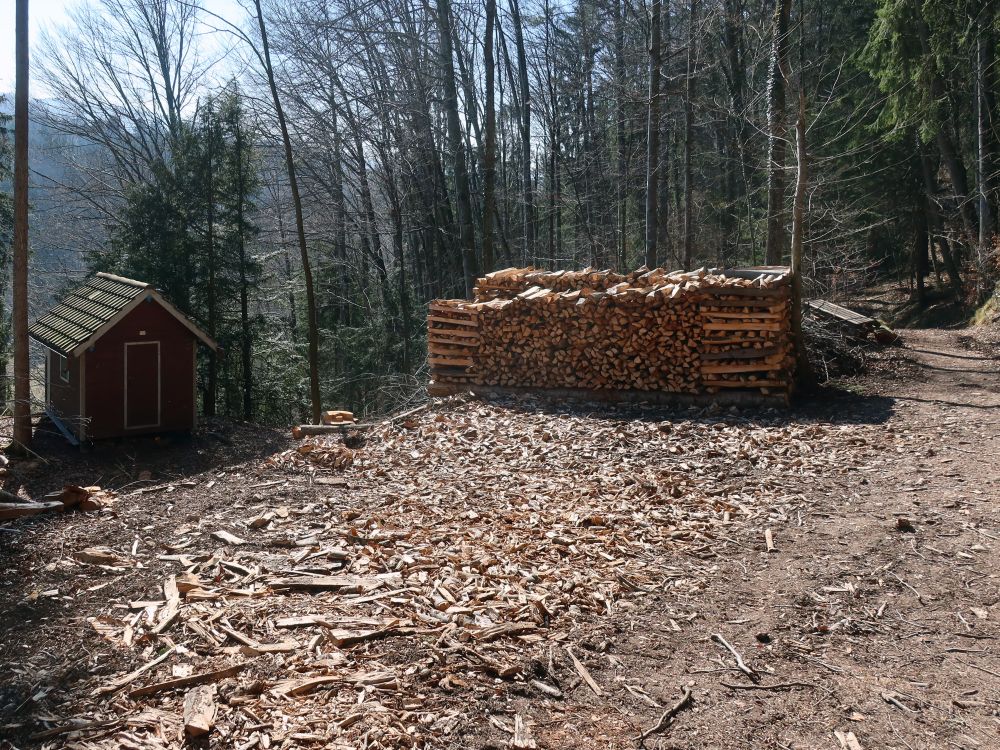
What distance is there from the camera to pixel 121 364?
55.3 feet

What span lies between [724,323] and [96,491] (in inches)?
295

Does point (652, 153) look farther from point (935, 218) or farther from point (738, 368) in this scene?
point (935, 218)

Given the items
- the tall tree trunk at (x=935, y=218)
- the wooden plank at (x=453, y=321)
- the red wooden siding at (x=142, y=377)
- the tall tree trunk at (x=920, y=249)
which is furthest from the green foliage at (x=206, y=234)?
the tall tree trunk at (x=920, y=249)

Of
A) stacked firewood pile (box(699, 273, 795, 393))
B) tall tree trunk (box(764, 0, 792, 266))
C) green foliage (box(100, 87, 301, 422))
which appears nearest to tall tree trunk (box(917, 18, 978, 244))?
tall tree trunk (box(764, 0, 792, 266))

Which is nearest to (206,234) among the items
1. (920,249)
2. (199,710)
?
(199,710)

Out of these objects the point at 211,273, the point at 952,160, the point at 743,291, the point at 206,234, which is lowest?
the point at 743,291

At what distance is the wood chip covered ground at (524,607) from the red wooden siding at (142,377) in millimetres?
9976

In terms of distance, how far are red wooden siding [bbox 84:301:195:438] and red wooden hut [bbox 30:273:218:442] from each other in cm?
2

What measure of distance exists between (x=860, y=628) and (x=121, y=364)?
1604cm

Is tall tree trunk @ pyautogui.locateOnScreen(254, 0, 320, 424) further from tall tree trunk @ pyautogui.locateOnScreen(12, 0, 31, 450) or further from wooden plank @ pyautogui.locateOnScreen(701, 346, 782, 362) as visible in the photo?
wooden plank @ pyautogui.locateOnScreen(701, 346, 782, 362)

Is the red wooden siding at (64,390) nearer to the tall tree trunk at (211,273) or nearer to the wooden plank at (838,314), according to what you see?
the tall tree trunk at (211,273)

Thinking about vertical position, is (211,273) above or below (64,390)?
above

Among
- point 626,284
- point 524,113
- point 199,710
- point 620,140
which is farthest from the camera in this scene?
point 620,140

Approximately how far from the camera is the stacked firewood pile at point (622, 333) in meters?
10.2
